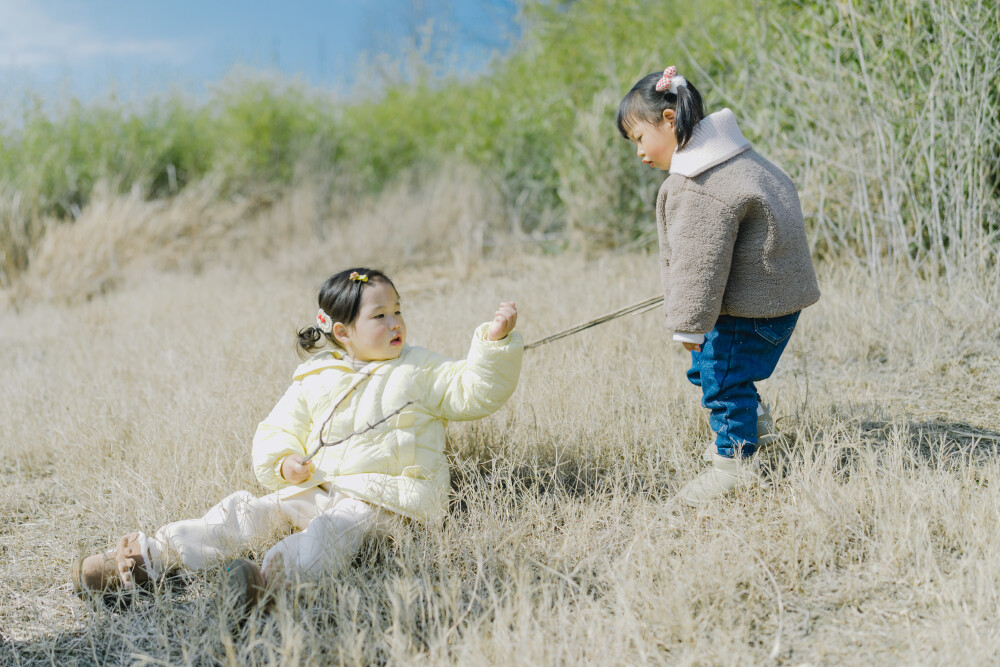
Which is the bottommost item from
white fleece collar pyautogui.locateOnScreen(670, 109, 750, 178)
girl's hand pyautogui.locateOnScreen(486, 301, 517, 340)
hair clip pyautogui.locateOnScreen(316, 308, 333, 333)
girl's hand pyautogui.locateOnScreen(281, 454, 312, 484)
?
girl's hand pyautogui.locateOnScreen(281, 454, 312, 484)

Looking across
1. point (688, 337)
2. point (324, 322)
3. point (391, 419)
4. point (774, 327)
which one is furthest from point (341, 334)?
point (774, 327)

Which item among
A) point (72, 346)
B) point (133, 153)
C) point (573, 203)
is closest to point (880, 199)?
point (573, 203)

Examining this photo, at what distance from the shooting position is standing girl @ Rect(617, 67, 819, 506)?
2.60 metres

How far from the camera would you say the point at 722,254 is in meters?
2.58

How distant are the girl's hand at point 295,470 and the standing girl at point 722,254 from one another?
1343mm

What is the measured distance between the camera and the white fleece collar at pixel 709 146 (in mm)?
2635

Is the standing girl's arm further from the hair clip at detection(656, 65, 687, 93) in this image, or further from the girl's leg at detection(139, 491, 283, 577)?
the girl's leg at detection(139, 491, 283, 577)

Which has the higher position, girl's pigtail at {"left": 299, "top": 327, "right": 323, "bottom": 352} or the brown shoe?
girl's pigtail at {"left": 299, "top": 327, "right": 323, "bottom": 352}

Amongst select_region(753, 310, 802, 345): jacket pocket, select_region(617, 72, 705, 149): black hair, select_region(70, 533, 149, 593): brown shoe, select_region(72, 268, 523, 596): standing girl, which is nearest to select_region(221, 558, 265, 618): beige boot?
select_region(72, 268, 523, 596): standing girl

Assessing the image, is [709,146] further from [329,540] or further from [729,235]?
[329,540]

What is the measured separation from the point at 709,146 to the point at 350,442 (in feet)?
5.27

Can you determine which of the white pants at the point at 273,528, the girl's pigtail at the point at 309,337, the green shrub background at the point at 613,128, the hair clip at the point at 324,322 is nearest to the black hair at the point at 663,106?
the hair clip at the point at 324,322

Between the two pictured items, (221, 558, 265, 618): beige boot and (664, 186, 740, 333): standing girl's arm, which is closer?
(221, 558, 265, 618): beige boot

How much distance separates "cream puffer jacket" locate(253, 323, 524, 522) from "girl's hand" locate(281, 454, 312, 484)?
0.05 metres
